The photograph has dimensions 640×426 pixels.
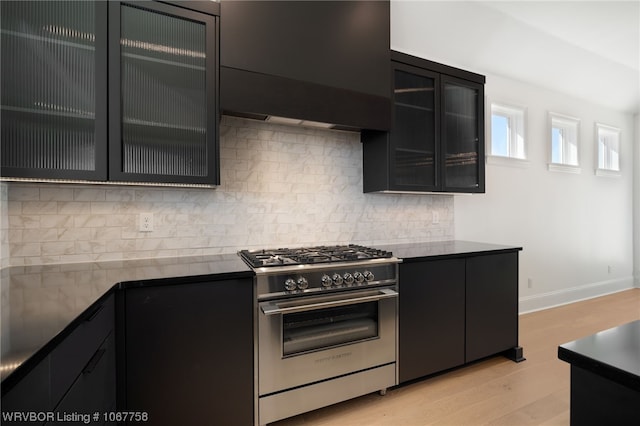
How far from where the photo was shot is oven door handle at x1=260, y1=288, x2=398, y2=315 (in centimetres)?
165

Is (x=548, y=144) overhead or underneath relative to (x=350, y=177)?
overhead

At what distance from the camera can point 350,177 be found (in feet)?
8.79

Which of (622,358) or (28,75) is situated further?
(28,75)

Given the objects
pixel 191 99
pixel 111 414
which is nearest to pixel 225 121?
pixel 191 99

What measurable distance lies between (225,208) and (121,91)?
924 mm

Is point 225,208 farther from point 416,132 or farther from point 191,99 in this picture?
point 416,132

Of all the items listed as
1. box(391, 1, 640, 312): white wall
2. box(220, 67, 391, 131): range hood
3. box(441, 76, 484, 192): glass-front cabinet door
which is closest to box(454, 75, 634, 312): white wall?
box(391, 1, 640, 312): white wall

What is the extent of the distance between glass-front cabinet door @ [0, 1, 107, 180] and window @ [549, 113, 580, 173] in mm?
4856

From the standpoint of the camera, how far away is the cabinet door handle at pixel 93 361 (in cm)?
109

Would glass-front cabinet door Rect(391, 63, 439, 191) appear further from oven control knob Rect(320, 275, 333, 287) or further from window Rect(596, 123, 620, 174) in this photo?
window Rect(596, 123, 620, 174)

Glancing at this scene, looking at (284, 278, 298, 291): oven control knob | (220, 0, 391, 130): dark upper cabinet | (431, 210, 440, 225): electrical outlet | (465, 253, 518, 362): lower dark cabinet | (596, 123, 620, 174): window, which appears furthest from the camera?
(596, 123, 620, 174): window

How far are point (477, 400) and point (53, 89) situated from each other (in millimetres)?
3002

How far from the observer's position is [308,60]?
1.99 metres

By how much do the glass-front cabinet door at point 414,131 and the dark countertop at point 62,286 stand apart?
1442 mm
